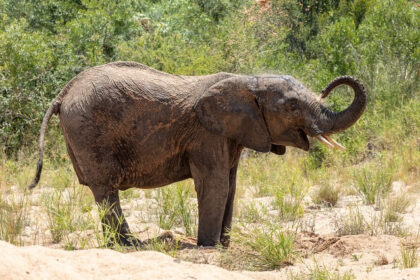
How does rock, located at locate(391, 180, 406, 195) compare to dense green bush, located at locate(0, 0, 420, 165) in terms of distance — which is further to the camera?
dense green bush, located at locate(0, 0, 420, 165)

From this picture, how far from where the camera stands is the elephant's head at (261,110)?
6.92 meters

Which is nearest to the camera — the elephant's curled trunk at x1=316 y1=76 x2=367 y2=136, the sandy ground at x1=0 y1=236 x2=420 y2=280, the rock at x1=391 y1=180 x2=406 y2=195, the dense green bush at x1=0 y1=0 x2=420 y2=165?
the sandy ground at x1=0 y1=236 x2=420 y2=280

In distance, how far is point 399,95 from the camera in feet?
45.0

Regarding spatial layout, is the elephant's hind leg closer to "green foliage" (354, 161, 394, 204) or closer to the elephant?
the elephant

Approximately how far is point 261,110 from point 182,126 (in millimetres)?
837

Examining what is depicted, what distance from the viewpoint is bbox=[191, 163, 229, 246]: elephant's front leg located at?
6.92 metres

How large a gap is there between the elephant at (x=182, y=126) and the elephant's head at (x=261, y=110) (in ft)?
0.03

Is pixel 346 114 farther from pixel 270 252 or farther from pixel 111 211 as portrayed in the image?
pixel 111 211

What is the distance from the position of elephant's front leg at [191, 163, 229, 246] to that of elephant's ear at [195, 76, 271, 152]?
0.41 metres

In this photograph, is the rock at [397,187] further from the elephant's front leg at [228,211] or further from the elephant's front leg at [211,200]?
the elephant's front leg at [211,200]

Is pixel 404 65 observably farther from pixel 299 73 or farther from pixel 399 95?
pixel 299 73

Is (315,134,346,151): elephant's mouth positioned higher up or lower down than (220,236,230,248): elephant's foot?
higher up

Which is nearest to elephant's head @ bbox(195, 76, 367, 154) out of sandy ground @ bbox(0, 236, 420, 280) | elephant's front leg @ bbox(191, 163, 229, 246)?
elephant's front leg @ bbox(191, 163, 229, 246)

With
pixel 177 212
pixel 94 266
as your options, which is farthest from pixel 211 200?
pixel 94 266
